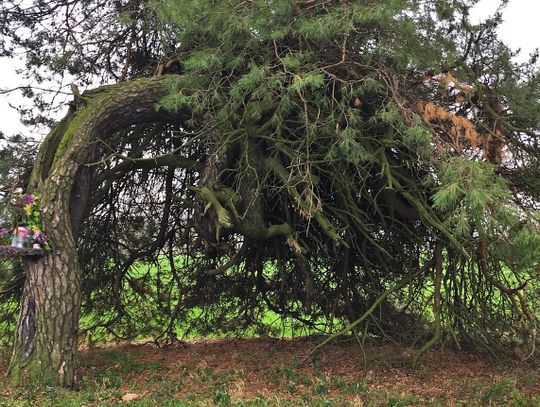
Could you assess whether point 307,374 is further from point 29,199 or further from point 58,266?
point 29,199

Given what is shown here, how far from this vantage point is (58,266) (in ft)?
21.1

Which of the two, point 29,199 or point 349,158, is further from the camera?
point 29,199

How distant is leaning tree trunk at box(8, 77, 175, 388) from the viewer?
6.30 metres

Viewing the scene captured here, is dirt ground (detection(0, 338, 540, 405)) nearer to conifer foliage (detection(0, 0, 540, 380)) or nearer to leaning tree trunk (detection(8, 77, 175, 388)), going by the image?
conifer foliage (detection(0, 0, 540, 380))

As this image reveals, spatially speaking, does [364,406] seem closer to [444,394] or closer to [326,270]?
[444,394]

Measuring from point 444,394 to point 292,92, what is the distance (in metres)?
3.42

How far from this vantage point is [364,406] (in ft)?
19.2

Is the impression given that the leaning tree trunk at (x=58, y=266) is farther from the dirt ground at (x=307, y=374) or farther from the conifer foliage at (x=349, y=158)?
the dirt ground at (x=307, y=374)

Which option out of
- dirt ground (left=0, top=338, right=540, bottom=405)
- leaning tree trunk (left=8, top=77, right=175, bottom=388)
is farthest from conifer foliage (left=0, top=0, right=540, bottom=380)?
dirt ground (left=0, top=338, right=540, bottom=405)

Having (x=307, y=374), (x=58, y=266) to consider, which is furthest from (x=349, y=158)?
(x=58, y=266)

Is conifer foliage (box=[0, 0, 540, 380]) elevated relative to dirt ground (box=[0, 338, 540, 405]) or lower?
elevated

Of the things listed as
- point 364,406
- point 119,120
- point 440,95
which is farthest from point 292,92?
point 364,406

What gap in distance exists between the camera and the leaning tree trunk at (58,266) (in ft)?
20.7

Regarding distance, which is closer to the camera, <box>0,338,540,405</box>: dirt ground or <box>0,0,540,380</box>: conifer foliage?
<box>0,0,540,380</box>: conifer foliage
